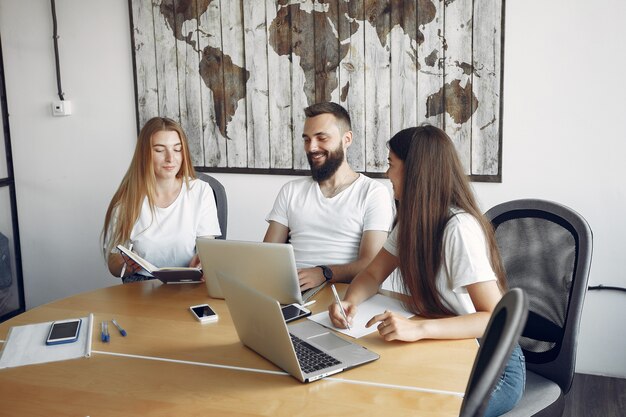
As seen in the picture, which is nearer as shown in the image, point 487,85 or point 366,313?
point 366,313

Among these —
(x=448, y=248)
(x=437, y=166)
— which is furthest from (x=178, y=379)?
(x=437, y=166)

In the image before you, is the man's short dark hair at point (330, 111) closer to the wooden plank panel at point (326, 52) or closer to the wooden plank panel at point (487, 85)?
the wooden plank panel at point (326, 52)

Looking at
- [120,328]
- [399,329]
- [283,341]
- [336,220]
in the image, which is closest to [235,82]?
[336,220]

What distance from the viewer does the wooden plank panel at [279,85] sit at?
10.2 ft

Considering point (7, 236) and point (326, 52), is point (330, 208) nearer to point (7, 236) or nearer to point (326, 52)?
point (326, 52)

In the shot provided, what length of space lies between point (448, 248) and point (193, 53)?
213 centimetres

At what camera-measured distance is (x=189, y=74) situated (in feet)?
10.9

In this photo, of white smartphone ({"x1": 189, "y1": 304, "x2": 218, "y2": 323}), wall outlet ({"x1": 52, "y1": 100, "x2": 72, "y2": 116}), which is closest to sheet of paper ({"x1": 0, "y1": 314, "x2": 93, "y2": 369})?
white smartphone ({"x1": 189, "y1": 304, "x2": 218, "y2": 323})

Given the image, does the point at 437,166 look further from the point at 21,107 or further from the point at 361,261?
the point at 21,107

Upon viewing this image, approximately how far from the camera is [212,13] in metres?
3.22

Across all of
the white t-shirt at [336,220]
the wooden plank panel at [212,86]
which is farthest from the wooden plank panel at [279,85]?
the white t-shirt at [336,220]

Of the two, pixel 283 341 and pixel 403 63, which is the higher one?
pixel 403 63

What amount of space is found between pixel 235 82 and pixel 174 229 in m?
1.04

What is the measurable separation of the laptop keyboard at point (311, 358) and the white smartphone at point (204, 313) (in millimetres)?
347
